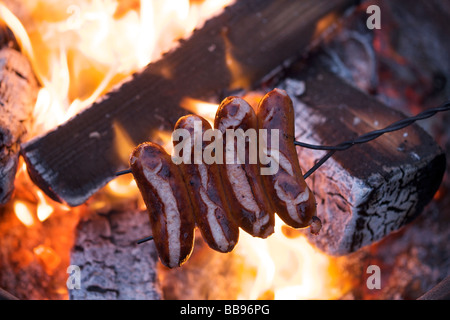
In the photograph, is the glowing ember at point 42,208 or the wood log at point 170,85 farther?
the glowing ember at point 42,208

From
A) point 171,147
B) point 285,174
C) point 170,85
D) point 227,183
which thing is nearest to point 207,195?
point 227,183

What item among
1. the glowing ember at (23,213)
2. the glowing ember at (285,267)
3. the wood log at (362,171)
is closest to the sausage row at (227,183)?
the wood log at (362,171)

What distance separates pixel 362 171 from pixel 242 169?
30.6 inches

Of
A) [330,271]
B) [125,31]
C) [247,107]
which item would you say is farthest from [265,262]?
[125,31]

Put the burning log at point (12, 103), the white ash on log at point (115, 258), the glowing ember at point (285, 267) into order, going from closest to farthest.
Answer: the burning log at point (12, 103) < the white ash on log at point (115, 258) < the glowing ember at point (285, 267)

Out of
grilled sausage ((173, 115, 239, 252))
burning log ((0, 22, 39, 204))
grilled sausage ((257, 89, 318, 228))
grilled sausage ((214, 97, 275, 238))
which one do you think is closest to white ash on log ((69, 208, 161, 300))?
burning log ((0, 22, 39, 204))

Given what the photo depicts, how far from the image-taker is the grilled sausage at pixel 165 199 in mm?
1275

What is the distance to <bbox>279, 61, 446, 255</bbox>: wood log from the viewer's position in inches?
67.7

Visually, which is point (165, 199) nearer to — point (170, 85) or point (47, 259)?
point (170, 85)

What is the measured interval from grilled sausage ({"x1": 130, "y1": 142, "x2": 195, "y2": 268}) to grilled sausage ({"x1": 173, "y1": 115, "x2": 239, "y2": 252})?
0.04 m

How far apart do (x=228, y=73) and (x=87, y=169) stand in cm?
104

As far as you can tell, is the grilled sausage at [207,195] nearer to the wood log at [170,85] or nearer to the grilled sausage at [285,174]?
the grilled sausage at [285,174]

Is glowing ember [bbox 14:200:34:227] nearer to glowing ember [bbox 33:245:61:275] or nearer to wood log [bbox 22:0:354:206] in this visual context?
glowing ember [bbox 33:245:61:275]

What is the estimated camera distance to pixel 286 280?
215 centimetres
